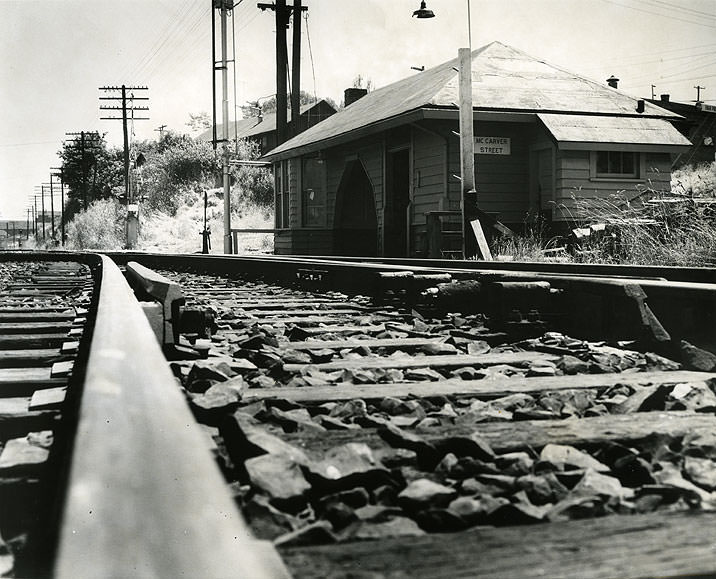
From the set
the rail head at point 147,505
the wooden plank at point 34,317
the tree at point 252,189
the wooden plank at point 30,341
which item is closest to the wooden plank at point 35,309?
the wooden plank at point 34,317

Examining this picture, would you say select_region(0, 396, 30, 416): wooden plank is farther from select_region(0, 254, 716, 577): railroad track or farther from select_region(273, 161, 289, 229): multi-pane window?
select_region(273, 161, 289, 229): multi-pane window

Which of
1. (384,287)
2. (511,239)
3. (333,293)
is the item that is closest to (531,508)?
(384,287)

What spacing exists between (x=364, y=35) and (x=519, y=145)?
33977 mm

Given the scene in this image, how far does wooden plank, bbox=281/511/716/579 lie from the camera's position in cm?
107

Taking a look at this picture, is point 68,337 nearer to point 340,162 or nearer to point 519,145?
point 519,145

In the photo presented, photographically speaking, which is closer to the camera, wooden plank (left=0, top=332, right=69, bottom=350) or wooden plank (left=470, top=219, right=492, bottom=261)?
wooden plank (left=0, top=332, right=69, bottom=350)

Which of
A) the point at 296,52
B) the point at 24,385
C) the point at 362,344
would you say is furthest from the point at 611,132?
the point at 296,52

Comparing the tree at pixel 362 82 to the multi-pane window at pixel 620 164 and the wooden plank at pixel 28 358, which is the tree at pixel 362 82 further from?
the wooden plank at pixel 28 358

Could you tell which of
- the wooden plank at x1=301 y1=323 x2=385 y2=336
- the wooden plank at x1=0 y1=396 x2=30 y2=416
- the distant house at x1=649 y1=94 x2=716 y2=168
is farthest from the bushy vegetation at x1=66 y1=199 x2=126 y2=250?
the wooden plank at x1=0 y1=396 x2=30 y2=416

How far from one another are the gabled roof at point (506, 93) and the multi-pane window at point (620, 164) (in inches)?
33.8

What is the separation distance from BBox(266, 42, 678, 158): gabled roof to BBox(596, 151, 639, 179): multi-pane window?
0.86 m

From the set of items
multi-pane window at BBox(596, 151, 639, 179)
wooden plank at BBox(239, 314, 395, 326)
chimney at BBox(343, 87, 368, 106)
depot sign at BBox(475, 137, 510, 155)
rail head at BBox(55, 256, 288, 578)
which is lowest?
wooden plank at BBox(239, 314, 395, 326)

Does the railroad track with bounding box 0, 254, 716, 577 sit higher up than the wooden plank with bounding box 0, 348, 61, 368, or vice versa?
the railroad track with bounding box 0, 254, 716, 577

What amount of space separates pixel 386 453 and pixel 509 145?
14827 millimetres
